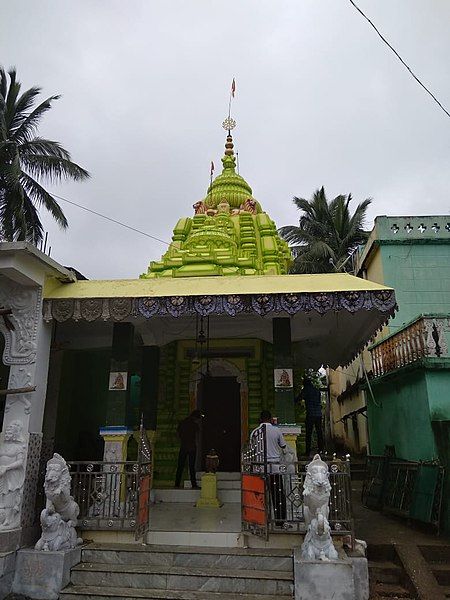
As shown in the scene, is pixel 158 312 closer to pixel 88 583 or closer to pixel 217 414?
pixel 88 583

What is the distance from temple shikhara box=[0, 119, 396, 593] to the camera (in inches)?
243

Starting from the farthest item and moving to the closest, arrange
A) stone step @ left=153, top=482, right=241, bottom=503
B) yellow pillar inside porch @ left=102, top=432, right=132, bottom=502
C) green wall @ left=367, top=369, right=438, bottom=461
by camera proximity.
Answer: stone step @ left=153, top=482, right=241, bottom=503 → green wall @ left=367, top=369, right=438, bottom=461 → yellow pillar inside porch @ left=102, top=432, right=132, bottom=502

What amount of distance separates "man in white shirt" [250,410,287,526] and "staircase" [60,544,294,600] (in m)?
0.58

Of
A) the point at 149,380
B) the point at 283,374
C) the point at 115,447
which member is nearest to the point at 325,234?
the point at 149,380

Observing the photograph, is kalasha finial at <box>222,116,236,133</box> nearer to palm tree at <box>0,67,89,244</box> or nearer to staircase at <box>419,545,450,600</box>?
palm tree at <box>0,67,89,244</box>

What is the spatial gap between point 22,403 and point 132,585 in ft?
9.02

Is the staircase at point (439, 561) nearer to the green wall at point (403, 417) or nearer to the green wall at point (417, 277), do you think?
the green wall at point (403, 417)

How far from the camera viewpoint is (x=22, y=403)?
6.41 m

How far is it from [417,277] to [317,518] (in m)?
9.73

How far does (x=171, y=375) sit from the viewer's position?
34.5ft

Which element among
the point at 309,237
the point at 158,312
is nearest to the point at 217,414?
the point at 158,312

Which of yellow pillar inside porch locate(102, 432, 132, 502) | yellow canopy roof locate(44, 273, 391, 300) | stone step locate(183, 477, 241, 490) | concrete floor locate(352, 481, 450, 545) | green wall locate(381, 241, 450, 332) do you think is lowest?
concrete floor locate(352, 481, 450, 545)

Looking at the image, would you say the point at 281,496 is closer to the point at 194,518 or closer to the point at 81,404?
the point at 194,518

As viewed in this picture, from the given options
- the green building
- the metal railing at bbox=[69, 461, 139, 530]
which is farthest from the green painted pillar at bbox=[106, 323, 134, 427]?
the green building
